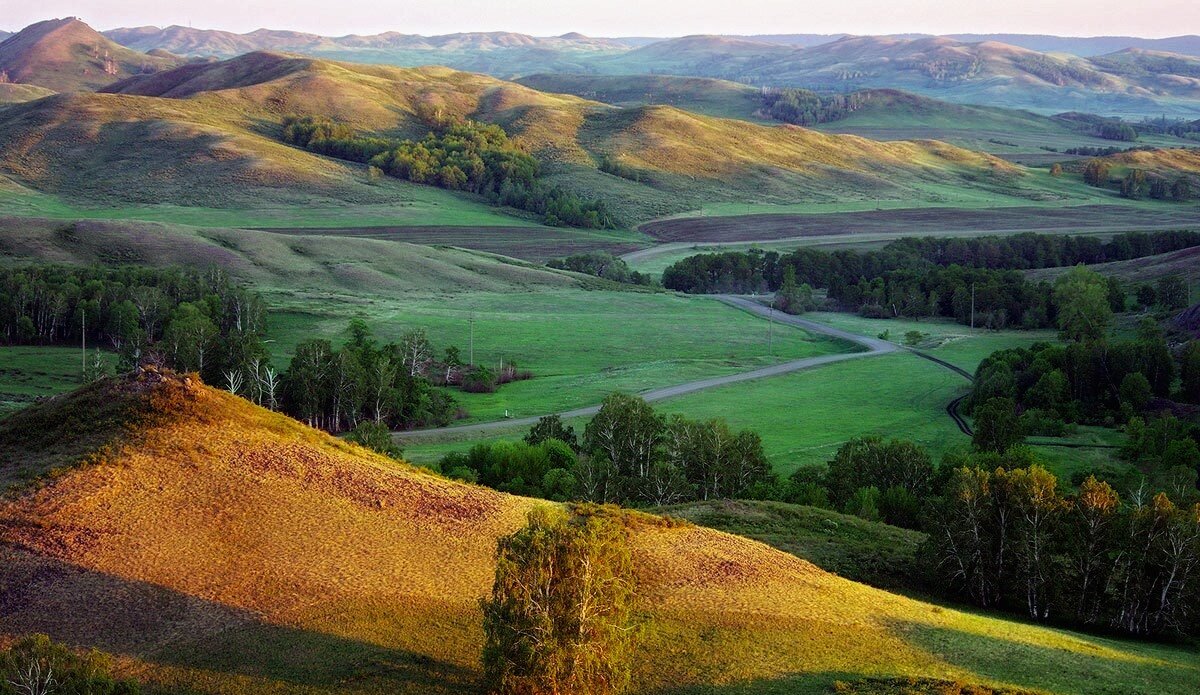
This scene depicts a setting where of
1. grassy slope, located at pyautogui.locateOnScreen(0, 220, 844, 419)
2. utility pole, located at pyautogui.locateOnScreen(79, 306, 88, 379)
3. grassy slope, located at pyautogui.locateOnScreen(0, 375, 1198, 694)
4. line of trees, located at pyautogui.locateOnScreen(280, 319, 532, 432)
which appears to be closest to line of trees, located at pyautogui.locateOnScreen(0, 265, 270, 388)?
utility pole, located at pyautogui.locateOnScreen(79, 306, 88, 379)

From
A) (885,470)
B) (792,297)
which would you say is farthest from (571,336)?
(885,470)

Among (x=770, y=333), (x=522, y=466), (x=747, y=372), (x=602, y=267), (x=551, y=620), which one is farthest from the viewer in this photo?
(x=602, y=267)

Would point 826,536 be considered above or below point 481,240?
above

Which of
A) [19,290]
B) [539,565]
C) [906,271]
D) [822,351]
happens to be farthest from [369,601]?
[906,271]

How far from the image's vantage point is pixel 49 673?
2511 cm

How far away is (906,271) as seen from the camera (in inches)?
6407

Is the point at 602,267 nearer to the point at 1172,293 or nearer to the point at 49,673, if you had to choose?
the point at 1172,293

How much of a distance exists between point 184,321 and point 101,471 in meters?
61.6

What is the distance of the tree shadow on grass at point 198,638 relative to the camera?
30.0 m

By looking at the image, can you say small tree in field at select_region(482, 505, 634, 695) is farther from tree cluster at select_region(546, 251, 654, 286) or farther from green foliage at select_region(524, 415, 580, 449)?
tree cluster at select_region(546, 251, 654, 286)

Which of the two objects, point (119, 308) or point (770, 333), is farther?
point (770, 333)

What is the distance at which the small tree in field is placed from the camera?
95.2ft

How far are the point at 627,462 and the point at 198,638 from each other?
139 ft

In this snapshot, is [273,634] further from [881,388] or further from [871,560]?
[881,388]
